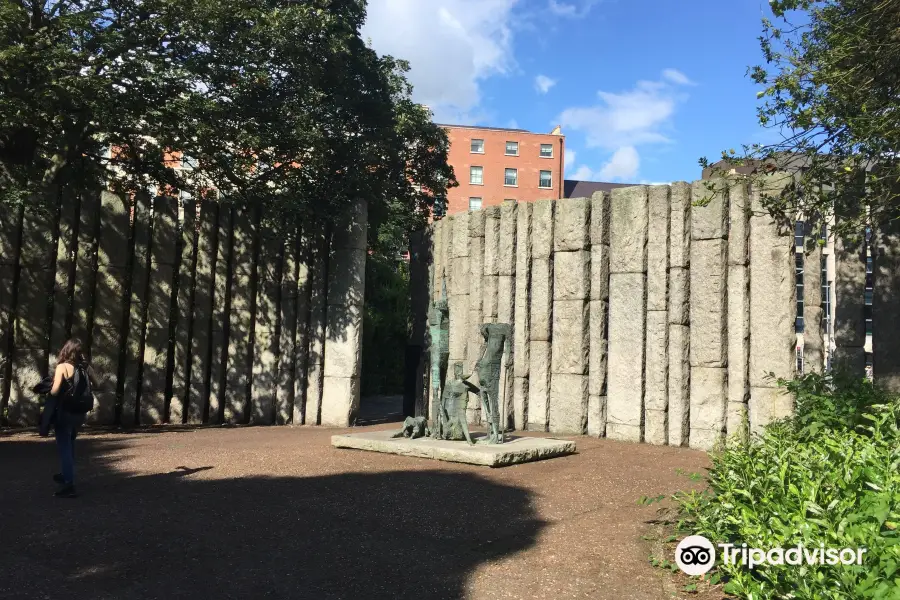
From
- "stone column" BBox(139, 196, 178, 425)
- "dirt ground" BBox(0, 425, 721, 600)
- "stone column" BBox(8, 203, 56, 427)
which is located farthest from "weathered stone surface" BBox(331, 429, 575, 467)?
"stone column" BBox(8, 203, 56, 427)

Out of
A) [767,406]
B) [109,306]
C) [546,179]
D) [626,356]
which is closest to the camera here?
[767,406]

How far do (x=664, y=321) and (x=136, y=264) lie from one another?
8902 millimetres

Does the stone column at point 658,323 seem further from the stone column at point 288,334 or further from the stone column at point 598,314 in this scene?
the stone column at point 288,334

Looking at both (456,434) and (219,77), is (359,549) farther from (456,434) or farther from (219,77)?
(219,77)

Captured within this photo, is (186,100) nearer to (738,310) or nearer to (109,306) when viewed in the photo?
(109,306)

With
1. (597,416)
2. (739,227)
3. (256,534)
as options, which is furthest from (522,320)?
(256,534)

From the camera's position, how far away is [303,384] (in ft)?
41.9

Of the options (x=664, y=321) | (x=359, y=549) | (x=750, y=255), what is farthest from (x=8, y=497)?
(x=750, y=255)

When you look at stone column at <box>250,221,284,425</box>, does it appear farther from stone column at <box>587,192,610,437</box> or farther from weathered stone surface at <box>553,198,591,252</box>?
stone column at <box>587,192,610,437</box>

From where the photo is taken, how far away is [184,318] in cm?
1245

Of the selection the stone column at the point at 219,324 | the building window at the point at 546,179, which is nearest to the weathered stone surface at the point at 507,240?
the stone column at the point at 219,324

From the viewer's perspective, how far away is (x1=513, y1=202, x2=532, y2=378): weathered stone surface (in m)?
11.2

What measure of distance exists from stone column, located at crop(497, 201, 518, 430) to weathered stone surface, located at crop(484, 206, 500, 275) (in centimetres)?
10

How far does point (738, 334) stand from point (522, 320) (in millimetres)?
3417
